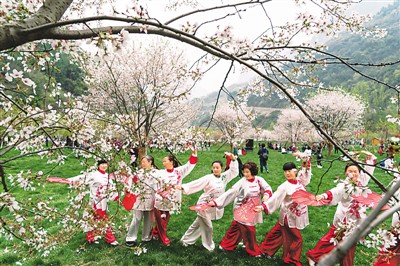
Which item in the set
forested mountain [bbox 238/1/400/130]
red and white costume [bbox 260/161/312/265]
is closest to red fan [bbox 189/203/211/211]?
red and white costume [bbox 260/161/312/265]

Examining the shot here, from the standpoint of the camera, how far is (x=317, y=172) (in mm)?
15281

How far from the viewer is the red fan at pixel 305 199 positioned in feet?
14.3

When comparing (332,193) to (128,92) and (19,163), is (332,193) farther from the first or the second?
(19,163)

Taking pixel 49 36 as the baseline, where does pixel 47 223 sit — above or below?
below

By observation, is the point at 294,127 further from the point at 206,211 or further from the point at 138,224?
the point at 138,224

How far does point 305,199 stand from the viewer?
454cm

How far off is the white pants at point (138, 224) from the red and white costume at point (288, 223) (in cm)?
235

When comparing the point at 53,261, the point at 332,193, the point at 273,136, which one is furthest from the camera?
the point at 273,136

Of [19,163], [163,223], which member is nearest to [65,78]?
[19,163]

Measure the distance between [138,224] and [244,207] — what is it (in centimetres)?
228

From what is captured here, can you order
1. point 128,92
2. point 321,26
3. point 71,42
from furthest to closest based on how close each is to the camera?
1. point 128,92
2. point 321,26
3. point 71,42

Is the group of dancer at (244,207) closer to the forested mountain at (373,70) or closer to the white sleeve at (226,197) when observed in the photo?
the white sleeve at (226,197)

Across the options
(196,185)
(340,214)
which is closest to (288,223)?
(340,214)

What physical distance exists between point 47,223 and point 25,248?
1414 mm
